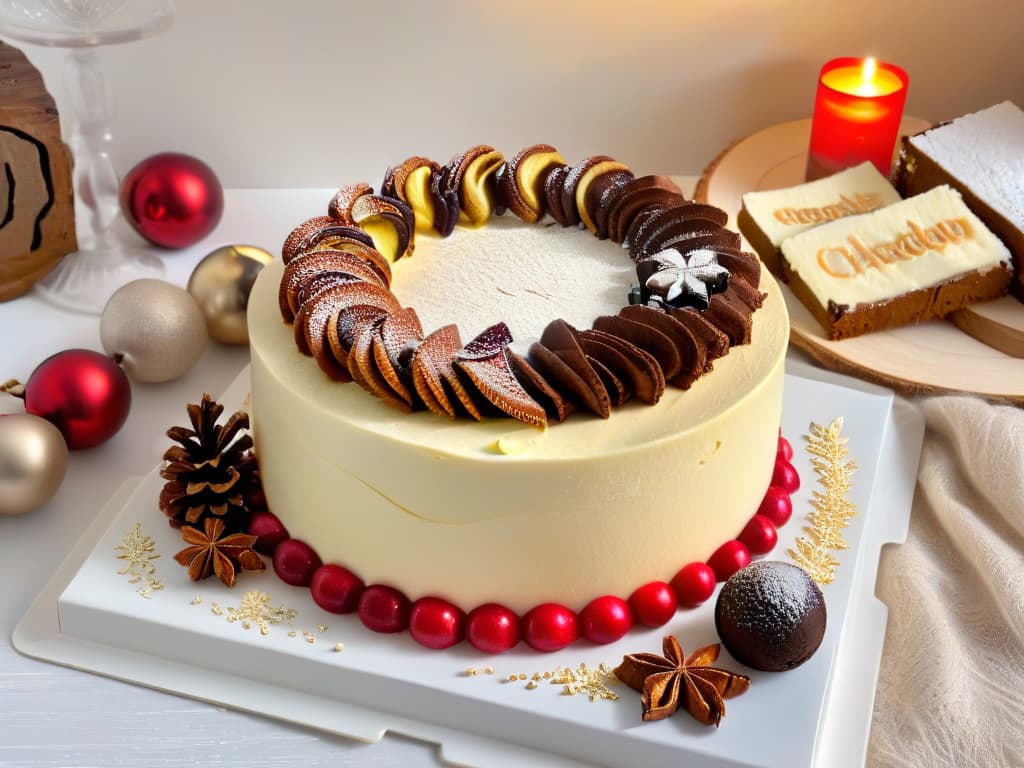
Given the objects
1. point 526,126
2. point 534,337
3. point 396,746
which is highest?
point 534,337

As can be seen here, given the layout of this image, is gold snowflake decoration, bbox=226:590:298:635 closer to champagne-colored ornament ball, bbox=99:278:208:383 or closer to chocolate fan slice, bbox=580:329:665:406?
chocolate fan slice, bbox=580:329:665:406

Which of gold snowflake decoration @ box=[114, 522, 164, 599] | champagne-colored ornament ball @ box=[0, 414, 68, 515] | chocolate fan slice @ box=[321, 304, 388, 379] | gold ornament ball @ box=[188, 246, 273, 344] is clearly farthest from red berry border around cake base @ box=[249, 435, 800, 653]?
gold ornament ball @ box=[188, 246, 273, 344]

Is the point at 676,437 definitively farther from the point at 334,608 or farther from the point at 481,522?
the point at 334,608

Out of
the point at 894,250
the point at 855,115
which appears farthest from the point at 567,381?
the point at 855,115

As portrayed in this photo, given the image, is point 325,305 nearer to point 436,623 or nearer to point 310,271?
point 310,271

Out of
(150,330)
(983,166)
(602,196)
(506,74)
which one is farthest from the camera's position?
(506,74)

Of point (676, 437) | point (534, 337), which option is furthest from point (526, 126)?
point (676, 437)

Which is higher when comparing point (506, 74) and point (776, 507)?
point (506, 74)

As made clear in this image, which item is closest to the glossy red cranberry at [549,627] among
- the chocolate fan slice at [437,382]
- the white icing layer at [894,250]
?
the chocolate fan slice at [437,382]
